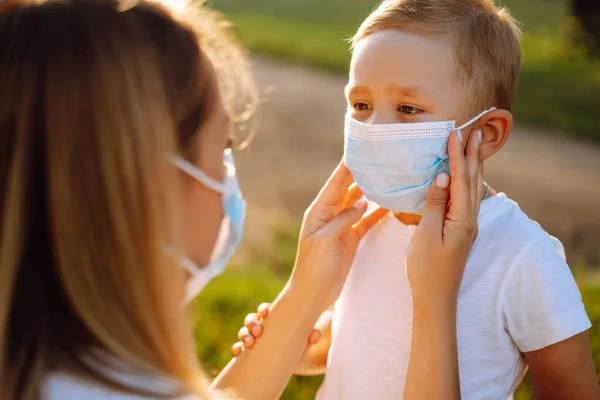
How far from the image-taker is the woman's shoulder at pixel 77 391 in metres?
1.63

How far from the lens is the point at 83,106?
1.64 meters

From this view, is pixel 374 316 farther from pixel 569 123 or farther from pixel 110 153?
pixel 569 123

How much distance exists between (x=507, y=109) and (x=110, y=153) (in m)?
1.39

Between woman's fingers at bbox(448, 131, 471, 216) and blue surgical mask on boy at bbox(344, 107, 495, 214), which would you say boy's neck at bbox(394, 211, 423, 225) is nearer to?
blue surgical mask on boy at bbox(344, 107, 495, 214)

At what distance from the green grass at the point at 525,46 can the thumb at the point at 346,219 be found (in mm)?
2199

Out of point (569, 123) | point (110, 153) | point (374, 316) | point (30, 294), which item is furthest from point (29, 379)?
point (569, 123)

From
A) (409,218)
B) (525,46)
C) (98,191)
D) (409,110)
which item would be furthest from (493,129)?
(525,46)

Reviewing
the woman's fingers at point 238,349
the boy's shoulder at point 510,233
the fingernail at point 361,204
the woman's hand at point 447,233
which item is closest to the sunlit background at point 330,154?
the woman's fingers at point 238,349

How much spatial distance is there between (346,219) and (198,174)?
93 centimetres

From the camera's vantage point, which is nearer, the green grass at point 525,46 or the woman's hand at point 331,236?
the woman's hand at point 331,236

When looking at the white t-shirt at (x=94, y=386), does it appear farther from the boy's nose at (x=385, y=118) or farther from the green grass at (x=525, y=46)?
the green grass at (x=525, y=46)

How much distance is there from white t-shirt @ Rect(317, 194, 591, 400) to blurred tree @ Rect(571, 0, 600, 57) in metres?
9.23

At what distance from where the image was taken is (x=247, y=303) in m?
4.97

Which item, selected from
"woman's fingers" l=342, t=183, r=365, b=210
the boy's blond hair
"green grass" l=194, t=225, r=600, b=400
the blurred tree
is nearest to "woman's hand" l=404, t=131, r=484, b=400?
the boy's blond hair
